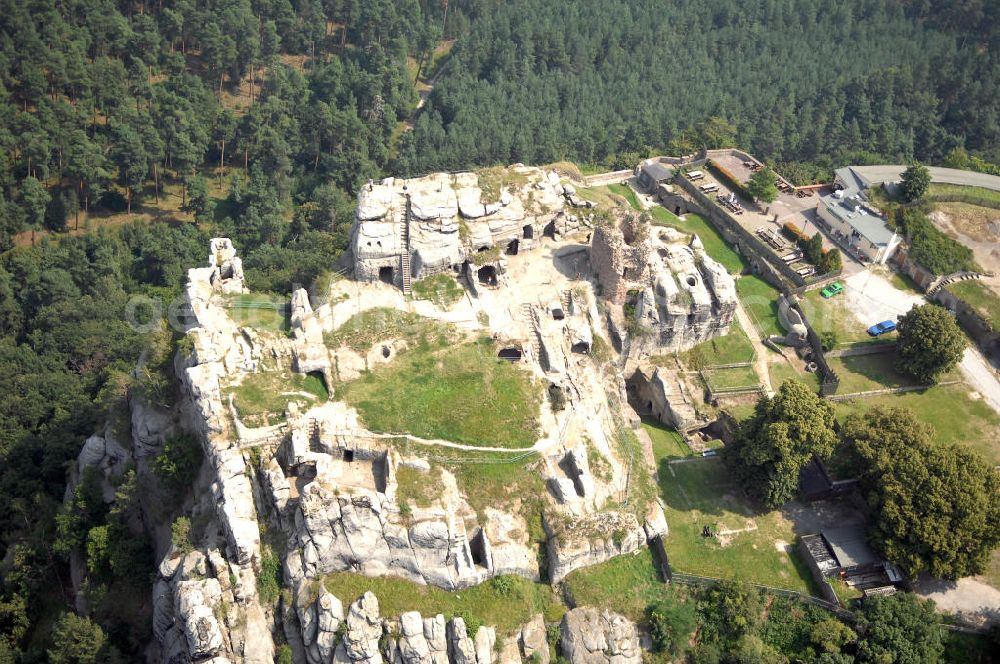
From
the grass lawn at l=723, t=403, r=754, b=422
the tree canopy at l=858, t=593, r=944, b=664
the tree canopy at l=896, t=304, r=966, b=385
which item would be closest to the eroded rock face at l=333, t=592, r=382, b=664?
the tree canopy at l=858, t=593, r=944, b=664

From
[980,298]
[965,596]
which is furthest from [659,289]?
[965,596]

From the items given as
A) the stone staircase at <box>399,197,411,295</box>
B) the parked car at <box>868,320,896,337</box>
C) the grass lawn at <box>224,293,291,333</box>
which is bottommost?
the parked car at <box>868,320,896,337</box>

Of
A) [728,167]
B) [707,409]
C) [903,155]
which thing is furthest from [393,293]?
[903,155]

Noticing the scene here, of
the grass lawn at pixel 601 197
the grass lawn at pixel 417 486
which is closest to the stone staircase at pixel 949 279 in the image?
the grass lawn at pixel 601 197

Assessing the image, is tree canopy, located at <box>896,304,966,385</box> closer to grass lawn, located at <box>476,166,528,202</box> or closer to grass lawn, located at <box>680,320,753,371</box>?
grass lawn, located at <box>680,320,753,371</box>

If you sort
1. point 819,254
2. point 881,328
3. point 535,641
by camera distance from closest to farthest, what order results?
point 535,641
point 881,328
point 819,254

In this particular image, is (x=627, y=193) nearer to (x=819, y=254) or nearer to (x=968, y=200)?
(x=819, y=254)
